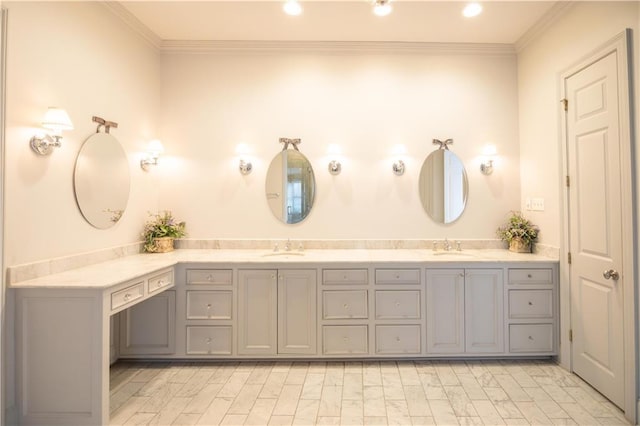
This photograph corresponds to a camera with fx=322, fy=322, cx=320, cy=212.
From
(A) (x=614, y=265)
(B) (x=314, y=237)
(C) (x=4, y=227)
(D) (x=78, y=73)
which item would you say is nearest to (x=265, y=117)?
(B) (x=314, y=237)

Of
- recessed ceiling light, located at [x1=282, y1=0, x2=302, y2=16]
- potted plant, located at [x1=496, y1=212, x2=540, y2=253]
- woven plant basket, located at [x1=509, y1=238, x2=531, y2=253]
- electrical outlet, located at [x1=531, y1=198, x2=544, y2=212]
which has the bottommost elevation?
woven plant basket, located at [x1=509, y1=238, x2=531, y2=253]

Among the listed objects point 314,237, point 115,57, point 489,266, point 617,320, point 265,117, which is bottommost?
point 617,320

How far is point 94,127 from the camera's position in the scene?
8.59 ft

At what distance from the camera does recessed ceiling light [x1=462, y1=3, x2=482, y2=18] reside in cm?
271

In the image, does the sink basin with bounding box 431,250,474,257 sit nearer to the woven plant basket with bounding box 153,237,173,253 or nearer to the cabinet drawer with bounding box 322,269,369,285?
the cabinet drawer with bounding box 322,269,369,285

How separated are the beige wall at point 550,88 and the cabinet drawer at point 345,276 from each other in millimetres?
1731

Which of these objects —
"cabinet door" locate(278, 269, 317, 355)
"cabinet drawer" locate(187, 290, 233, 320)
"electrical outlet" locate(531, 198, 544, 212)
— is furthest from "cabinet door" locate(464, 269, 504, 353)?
"cabinet drawer" locate(187, 290, 233, 320)

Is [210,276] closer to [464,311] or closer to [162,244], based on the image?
[162,244]

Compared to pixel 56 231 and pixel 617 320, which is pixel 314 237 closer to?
pixel 56 231

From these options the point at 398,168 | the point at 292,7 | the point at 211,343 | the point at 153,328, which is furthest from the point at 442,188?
the point at 153,328

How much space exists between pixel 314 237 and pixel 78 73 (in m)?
2.42

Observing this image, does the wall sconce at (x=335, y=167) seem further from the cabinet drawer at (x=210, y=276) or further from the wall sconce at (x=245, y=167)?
the cabinet drawer at (x=210, y=276)

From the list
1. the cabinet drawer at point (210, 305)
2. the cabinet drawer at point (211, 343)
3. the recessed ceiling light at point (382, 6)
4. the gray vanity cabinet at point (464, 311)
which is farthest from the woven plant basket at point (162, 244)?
the recessed ceiling light at point (382, 6)

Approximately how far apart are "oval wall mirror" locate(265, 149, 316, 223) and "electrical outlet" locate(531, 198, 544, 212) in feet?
7.18
